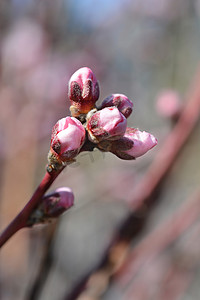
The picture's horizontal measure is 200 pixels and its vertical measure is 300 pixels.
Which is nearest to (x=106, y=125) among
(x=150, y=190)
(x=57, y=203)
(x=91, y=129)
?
(x=91, y=129)

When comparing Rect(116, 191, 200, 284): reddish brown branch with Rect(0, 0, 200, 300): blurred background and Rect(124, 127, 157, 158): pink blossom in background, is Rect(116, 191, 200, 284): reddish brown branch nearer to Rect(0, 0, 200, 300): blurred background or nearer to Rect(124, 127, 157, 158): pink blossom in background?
Rect(0, 0, 200, 300): blurred background

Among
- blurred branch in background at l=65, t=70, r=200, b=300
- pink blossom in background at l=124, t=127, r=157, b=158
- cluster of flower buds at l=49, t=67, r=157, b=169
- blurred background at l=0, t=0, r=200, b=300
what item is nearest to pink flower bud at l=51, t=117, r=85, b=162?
cluster of flower buds at l=49, t=67, r=157, b=169

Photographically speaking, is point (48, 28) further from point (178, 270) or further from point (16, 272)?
point (178, 270)

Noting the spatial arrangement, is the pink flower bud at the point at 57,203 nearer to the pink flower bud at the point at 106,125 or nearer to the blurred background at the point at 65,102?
the pink flower bud at the point at 106,125

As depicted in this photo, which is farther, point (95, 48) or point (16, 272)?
point (95, 48)

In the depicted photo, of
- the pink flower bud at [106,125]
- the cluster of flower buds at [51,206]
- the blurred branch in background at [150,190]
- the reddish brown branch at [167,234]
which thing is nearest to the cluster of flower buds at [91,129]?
the pink flower bud at [106,125]

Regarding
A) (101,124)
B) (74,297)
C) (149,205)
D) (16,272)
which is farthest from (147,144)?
(16,272)

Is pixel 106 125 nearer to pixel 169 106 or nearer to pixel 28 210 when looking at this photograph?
pixel 28 210
